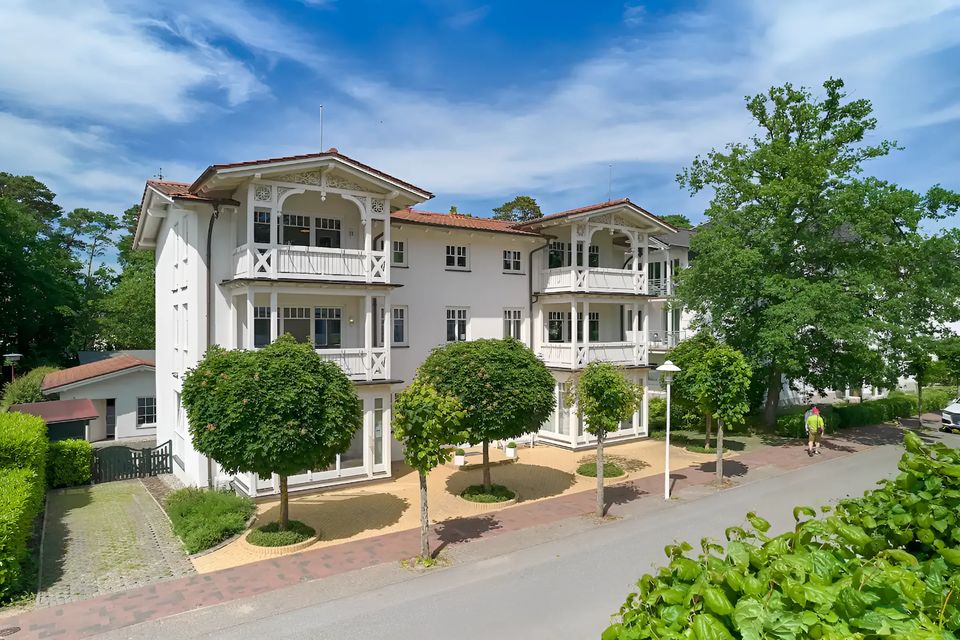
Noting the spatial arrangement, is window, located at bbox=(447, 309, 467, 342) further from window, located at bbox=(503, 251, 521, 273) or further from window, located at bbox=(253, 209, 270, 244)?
window, located at bbox=(253, 209, 270, 244)

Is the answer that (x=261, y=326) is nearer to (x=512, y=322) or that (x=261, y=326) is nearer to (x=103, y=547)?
(x=103, y=547)

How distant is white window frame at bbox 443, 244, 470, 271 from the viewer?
21672 millimetres

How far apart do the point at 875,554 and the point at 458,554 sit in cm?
973

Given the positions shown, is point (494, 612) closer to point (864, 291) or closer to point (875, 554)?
point (875, 554)

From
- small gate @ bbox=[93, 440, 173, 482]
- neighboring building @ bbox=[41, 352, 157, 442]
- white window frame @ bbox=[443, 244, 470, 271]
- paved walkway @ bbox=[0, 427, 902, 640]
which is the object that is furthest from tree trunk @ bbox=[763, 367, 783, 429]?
neighboring building @ bbox=[41, 352, 157, 442]

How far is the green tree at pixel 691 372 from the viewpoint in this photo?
55.9 ft

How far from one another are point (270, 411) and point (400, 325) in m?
9.16

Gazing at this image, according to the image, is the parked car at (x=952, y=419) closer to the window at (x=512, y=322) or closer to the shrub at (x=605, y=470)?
the shrub at (x=605, y=470)

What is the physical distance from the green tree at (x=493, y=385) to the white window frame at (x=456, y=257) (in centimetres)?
638

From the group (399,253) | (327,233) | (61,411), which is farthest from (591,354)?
(61,411)

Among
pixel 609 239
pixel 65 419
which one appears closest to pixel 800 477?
pixel 609 239

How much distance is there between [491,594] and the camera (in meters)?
10.0

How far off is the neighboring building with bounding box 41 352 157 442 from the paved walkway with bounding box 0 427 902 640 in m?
19.5

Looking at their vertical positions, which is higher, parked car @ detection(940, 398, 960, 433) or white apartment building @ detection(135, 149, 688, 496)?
white apartment building @ detection(135, 149, 688, 496)
